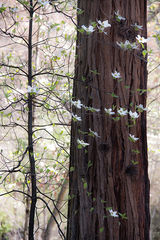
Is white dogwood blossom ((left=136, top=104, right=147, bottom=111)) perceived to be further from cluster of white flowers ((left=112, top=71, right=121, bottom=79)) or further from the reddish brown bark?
cluster of white flowers ((left=112, top=71, right=121, bottom=79))

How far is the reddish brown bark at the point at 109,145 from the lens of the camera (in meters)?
1.44

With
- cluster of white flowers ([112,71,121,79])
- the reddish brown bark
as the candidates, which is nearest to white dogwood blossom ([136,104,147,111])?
the reddish brown bark

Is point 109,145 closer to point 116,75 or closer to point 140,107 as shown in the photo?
point 140,107

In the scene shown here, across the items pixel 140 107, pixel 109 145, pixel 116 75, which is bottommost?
pixel 109 145

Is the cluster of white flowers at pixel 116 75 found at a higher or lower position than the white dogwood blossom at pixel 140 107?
higher

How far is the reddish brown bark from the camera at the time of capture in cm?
144

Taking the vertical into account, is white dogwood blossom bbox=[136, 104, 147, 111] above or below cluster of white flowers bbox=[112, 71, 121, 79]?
below

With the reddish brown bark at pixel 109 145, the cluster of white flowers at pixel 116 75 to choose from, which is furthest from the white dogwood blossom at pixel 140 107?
the cluster of white flowers at pixel 116 75

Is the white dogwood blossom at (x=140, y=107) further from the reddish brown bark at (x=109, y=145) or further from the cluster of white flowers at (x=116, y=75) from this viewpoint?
the cluster of white flowers at (x=116, y=75)

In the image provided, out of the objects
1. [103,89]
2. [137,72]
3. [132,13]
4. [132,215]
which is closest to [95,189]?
[132,215]

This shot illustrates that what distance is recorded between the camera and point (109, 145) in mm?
1440

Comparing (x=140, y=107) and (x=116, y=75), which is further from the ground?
(x=116, y=75)

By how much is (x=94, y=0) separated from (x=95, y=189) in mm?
1004

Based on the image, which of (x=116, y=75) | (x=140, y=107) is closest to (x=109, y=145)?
(x=140, y=107)
